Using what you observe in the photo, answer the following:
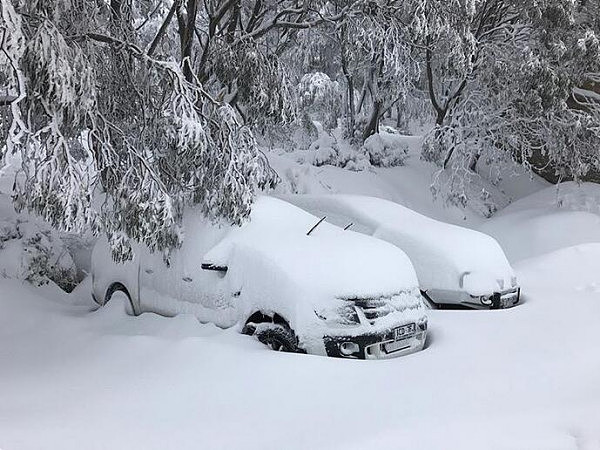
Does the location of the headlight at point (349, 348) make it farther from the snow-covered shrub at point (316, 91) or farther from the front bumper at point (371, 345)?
the snow-covered shrub at point (316, 91)

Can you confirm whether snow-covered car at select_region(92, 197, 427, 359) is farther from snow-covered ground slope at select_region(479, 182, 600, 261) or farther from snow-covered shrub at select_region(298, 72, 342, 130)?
snow-covered shrub at select_region(298, 72, 342, 130)

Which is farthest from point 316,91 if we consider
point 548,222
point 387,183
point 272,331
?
point 272,331

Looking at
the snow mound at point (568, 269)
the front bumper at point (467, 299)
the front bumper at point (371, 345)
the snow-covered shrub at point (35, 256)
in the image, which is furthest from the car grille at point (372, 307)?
the snow-covered shrub at point (35, 256)

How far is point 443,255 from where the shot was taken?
680cm

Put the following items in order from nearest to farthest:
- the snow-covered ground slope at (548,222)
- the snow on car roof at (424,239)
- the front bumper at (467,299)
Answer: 1. the front bumper at (467,299)
2. the snow on car roof at (424,239)
3. the snow-covered ground slope at (548,222)

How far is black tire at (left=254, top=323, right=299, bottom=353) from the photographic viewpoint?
16.1 ft

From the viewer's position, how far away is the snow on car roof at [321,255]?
5004 millimetres

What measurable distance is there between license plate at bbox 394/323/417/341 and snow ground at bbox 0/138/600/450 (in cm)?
21

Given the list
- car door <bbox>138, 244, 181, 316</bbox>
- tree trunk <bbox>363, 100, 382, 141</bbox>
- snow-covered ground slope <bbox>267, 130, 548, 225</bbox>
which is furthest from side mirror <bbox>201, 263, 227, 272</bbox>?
tree trunk <bbox>363, 100, 382, 141</bbox>

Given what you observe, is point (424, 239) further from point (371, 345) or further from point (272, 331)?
point (272, 331)

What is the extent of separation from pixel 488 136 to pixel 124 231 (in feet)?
32.8

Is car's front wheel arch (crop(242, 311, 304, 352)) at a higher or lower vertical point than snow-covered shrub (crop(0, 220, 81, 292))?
higher

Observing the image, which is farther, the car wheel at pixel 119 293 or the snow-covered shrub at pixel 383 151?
the snow-covered shrub at pixel 383 151

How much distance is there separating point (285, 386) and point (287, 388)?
3 cm
